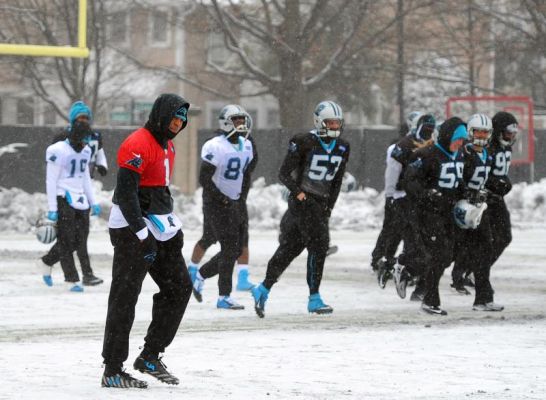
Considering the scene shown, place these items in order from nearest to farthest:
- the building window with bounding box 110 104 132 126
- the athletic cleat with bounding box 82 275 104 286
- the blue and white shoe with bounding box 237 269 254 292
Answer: the blue and white shoe with bounding box 237 269 254 292
the athletic cleat with bounding box 82 275 104 286
the building window with bounding box 110 104 132 126

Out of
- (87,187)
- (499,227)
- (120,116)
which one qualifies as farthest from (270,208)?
(120,116)

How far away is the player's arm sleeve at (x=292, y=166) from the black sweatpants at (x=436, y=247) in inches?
52.1

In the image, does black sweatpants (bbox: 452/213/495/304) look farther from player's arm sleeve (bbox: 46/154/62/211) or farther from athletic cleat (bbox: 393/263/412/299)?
player's arm sleeve (bbox: 46/154/62/211)

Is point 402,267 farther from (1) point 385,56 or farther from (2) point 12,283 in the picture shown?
(1) point 385,56

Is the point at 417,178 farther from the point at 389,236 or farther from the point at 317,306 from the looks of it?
the point at 389,236

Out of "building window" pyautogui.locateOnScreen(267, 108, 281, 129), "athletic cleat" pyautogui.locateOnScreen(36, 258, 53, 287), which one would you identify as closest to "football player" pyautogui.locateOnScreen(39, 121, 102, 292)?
"athletic cleat" pyautogui.locateOnScreen(36, 258, 53, 287)

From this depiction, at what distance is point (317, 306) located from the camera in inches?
545

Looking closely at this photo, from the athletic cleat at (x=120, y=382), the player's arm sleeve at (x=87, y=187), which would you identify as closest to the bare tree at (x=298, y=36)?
the player's arm sleeve at (x=87, y=187)

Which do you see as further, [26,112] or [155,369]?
[26,112]

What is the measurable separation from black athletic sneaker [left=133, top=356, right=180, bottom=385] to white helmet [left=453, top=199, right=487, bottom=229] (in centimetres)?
505

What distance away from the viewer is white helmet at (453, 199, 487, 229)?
1397cm

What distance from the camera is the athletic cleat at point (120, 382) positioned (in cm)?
934

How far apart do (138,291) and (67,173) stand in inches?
260

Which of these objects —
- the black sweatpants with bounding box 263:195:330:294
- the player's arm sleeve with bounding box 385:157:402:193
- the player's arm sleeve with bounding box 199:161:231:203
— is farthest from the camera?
the player's arm sleeve with bounding box 385:157:402:193
